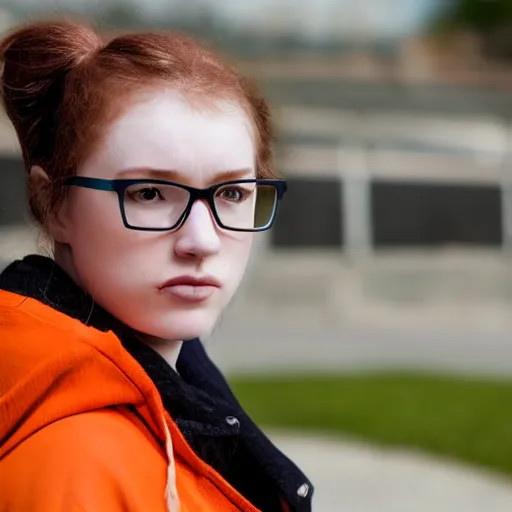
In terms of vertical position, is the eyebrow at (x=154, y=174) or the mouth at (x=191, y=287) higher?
the eyebrow at (x=154, y=174)

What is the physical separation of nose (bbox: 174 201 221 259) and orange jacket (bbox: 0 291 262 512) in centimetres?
17

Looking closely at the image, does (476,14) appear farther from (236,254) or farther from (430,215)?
(236,254)

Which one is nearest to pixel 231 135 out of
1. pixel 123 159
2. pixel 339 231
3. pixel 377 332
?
pixel 123 159

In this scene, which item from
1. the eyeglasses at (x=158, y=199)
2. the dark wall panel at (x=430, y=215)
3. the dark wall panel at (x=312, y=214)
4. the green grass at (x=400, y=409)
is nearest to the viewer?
the eyeglasses at (x=158, y=199)

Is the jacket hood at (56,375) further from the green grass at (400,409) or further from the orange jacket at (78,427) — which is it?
the green grass at (400,409)

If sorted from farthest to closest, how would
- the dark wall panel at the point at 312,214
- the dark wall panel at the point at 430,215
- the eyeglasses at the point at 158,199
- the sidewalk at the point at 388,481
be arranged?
the dark wall panel at the point at 430,215
the dark wall panel at the point at 312,214
the sidewalk at the point at 388,481
the eyeglasses at the point at 158,199

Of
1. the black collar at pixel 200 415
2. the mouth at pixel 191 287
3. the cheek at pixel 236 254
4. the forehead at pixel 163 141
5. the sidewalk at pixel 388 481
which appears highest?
the forehead at pixel 163 141

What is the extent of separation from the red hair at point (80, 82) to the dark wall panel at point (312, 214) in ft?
49.8

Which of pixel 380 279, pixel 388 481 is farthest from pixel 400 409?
pixel 380 279

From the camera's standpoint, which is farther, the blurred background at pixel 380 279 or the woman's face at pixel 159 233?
the blurred background at pixel 380 279

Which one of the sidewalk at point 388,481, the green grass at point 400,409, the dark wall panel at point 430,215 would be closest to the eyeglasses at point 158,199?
the sidewalk at point 388,481

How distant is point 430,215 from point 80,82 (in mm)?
16177

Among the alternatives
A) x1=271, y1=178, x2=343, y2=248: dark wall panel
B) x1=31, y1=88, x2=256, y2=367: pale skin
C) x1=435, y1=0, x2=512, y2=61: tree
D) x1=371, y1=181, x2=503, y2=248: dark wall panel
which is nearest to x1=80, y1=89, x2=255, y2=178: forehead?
x1=31, y1=88, x2=256, y2=367: pale skin

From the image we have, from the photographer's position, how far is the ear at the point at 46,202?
1584 mm
